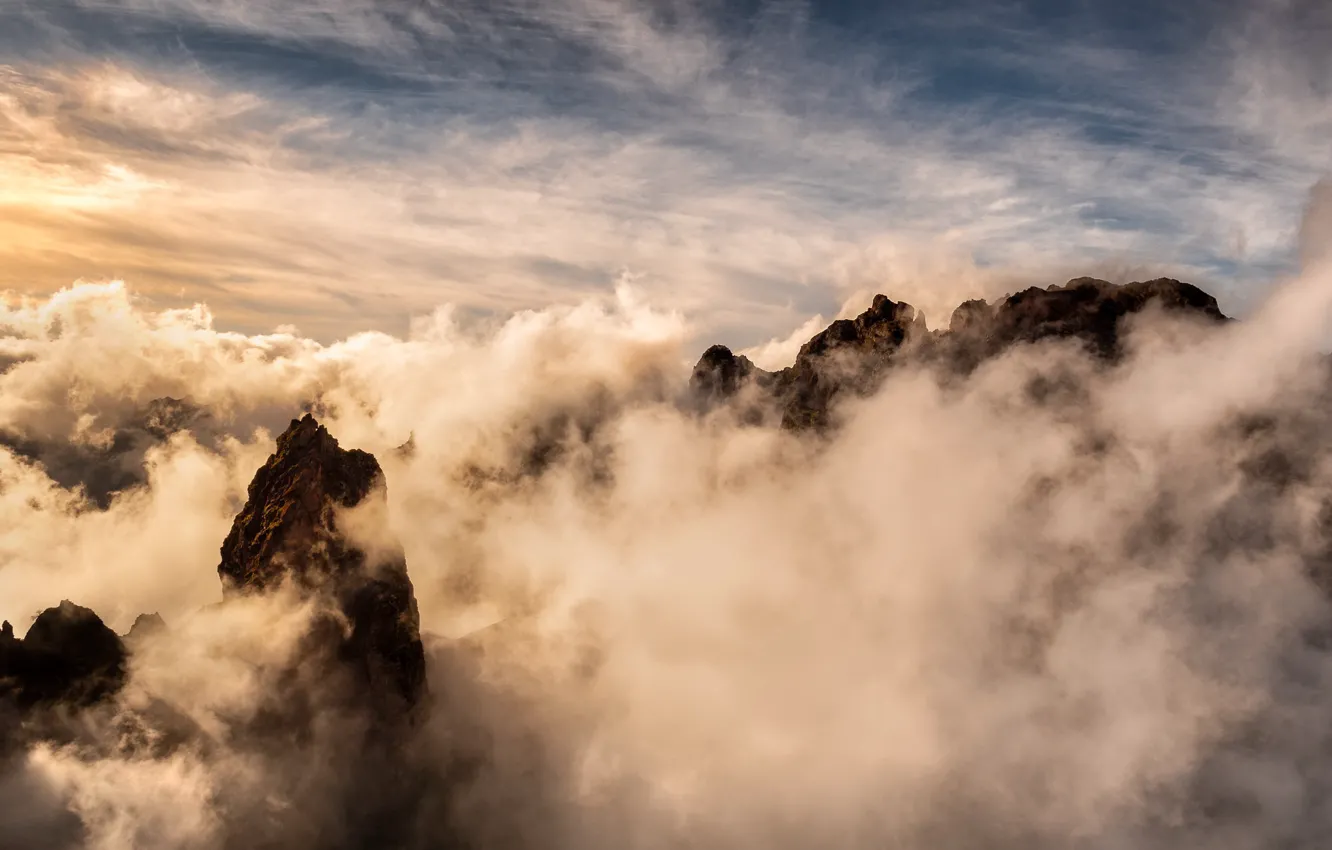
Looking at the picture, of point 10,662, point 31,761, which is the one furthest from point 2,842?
point 10,662

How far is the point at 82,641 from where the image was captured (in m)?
198

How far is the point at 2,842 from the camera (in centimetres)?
19700

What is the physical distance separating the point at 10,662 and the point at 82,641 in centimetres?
1462

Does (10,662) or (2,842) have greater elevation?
(10,662)

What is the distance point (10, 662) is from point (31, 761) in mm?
32916

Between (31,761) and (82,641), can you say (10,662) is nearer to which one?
(82,641)

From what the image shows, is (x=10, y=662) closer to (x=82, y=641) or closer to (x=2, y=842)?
(x=82, y=641)

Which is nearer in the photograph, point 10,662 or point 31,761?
point 10,662

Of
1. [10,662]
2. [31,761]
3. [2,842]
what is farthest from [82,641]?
[2,842]

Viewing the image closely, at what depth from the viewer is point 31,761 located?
199 m

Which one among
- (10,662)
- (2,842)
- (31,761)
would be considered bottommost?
(2,842)

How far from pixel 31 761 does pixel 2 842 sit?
20925 millimetres

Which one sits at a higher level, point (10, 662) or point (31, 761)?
point (10, 662)

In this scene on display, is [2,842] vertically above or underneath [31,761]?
underneath
